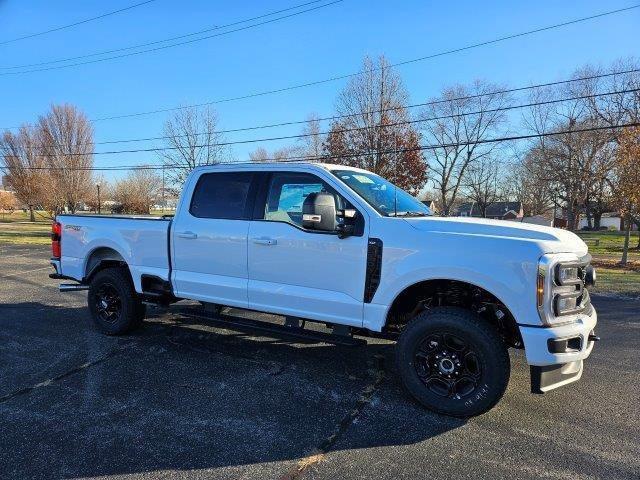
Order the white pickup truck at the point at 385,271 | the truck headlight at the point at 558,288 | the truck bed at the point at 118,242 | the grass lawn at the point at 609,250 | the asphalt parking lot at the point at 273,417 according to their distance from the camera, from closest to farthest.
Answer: the asphalt parking lot at the point at 273,417
the truck headlight at the point at 558,288
the white pickup truck at the point at 385,271
the truck bed at the point at 118,242
the grass lawn at the point at 609,250

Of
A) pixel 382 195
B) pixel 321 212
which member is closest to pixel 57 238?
pixel 321 212

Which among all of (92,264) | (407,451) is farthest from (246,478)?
(92,264)

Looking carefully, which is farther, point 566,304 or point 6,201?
point 6,201

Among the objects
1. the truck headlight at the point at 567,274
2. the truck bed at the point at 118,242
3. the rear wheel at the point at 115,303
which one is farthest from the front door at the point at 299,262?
the rear wheel at the point at 115,303

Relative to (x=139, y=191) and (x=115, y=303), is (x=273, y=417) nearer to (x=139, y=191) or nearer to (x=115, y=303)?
(x=115, y=303)

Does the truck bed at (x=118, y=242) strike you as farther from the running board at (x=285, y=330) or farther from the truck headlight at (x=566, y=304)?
the truck headlight at (x=566, y=304)

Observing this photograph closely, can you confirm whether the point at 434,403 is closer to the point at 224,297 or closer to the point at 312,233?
the point at 312,233

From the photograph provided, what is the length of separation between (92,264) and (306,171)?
3422 mm

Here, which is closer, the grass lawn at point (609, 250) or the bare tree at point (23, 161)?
the grass lawn at point (609, 250)

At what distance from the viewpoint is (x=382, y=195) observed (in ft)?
15.5

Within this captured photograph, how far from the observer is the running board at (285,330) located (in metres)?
4.36

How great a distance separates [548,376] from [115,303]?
495 centimetres

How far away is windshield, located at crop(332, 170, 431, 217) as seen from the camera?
4.45 meters

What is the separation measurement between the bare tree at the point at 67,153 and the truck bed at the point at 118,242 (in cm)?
3800
